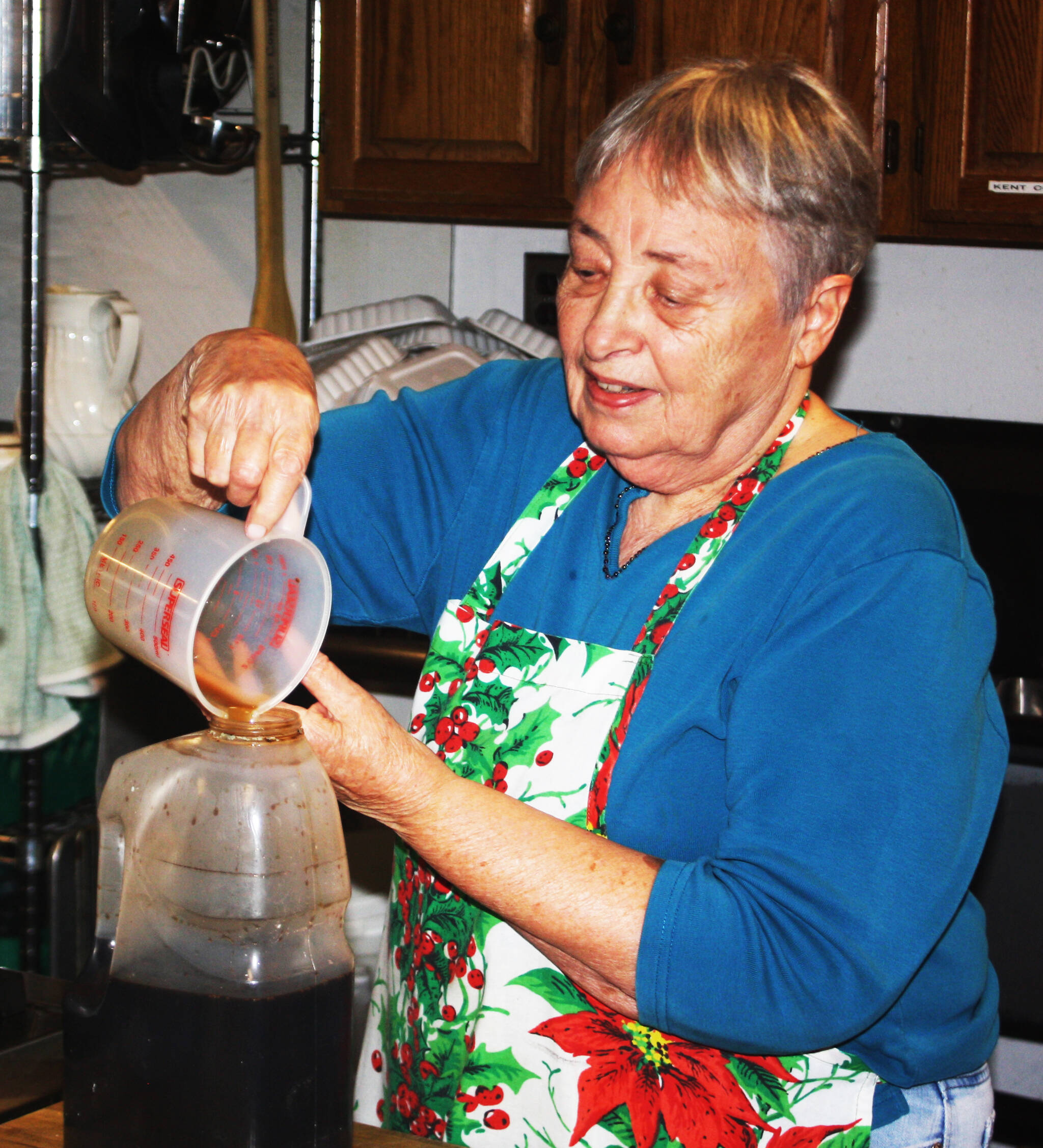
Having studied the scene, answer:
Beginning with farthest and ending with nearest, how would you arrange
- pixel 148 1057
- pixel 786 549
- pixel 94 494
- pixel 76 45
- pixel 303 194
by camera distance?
1. pixel 303 194
2. pixel 94 494
3. pixel 76 45
4. pixel 786 549
5. pixel 148 1057

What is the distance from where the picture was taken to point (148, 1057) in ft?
2.43

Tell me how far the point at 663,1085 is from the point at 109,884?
420 mm

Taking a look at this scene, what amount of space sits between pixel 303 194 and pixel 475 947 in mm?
1687

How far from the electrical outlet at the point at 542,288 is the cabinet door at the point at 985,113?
81 cm

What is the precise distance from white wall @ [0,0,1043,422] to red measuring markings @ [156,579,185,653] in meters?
1.39

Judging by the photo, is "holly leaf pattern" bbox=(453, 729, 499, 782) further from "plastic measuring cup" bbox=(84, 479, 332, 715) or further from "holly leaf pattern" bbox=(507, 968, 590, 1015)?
"plastic measuring cup" bbox=(84, 479, 332, 715)

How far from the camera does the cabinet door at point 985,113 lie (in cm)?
167

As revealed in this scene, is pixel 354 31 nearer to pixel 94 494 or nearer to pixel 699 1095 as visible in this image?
pixel 94 494

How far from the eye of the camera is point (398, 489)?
3.83 feet

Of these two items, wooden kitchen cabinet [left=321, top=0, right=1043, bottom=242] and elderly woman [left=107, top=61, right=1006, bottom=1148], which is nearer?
elderly woman [left=107, top=61, right=1006, bottom=1148]

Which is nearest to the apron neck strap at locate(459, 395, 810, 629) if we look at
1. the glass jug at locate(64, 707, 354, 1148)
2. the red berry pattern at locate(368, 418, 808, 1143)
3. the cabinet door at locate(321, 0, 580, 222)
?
the red berry pattern at locate(368, 418, 808, 1143)

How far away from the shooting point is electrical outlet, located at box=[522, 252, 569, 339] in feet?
7.91

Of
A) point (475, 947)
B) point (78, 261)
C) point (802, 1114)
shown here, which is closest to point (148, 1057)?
point (475, 947)

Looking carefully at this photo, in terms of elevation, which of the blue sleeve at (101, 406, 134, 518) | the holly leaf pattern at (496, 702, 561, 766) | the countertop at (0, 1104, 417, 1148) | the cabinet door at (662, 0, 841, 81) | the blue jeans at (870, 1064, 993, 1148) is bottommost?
the blue jeans at (870, 1064, 993, 1148)
